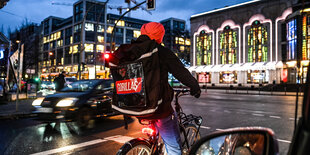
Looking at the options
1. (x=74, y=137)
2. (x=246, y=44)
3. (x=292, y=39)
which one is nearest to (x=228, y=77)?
(x=246, y=44)

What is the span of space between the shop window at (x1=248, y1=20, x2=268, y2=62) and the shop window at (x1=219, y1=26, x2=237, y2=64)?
9.06 ft

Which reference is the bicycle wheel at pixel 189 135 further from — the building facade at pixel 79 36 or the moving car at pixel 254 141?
the building facade at pixel 79 36

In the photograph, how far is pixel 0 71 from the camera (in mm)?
13844

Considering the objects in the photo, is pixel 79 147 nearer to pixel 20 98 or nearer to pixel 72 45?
pixel 20 98

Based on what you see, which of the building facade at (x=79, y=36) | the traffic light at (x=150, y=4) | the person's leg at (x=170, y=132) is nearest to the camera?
the person's leg at (x=170, y=132)

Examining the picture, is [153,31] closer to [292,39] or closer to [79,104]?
[79,104]

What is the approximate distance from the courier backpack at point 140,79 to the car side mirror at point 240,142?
690mm

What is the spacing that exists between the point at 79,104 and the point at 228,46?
132 feet

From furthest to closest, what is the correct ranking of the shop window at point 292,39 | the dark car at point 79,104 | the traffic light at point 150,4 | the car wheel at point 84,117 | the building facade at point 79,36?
the building facade at point 79,36 → the shop window at point 292,39 → the traffic light at point 150,4 → the car wheel at point 84,117 → the dark car at point 79,104

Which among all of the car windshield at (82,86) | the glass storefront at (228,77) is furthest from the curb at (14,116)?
the glass storefront at (228,77)

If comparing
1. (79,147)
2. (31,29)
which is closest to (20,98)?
(31,29)

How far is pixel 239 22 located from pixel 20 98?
124 feet

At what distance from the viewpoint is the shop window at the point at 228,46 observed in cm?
4219

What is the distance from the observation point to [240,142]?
1358 mm
